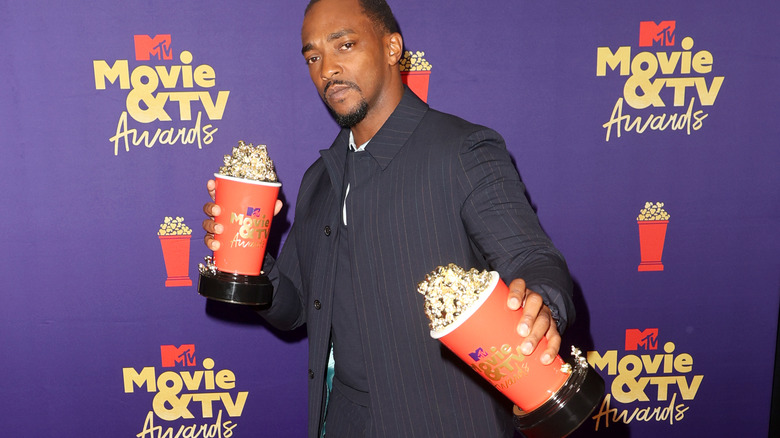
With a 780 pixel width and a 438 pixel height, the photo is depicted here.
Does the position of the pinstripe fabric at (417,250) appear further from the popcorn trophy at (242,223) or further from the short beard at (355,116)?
the popcorn trophy at (242,223)

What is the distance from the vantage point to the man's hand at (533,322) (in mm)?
970

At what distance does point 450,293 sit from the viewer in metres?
0.99

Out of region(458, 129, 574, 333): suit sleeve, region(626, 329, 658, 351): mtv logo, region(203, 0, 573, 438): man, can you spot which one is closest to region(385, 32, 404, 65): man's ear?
region(203, 0, 573, 438): man

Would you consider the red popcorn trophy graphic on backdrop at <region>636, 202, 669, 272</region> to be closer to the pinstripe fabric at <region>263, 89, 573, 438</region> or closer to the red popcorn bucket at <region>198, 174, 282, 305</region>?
the pinstripe fabric at <region>263, 89, 573, 438</region>

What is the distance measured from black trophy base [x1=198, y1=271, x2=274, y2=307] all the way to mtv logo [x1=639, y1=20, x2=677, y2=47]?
1.61m

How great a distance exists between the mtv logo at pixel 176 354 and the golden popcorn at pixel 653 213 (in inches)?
67.8

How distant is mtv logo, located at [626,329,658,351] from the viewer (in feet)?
8.09

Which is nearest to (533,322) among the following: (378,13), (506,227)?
(506,227)

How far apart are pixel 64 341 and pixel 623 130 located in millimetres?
2160

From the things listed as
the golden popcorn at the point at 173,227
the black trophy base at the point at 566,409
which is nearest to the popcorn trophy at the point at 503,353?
the black trophy base at the point at 566,409

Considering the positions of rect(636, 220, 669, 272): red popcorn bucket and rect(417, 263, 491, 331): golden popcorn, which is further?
rect(636, 220, 669, 272): red popcorn bucket

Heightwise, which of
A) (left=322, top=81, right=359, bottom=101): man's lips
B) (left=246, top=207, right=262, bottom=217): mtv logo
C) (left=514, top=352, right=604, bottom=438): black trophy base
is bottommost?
(left=514, top=352, right=604, bottom=438): black trophy base

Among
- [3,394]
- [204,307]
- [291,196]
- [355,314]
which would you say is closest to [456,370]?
[355,314]

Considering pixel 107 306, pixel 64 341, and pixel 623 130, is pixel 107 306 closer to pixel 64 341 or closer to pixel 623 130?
pixel 64 341
